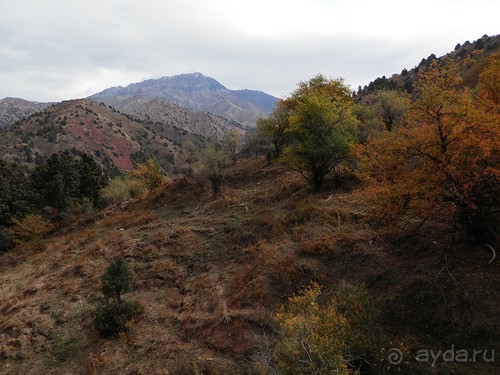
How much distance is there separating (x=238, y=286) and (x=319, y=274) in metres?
4.18

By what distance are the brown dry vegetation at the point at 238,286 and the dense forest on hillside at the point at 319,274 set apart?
0.26 feet

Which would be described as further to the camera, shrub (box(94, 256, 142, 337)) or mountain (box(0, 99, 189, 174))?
mountain (box(0, 99, 189, 174))

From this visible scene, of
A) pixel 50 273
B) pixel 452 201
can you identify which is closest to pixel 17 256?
pixel 50 273

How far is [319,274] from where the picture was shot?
16.8m

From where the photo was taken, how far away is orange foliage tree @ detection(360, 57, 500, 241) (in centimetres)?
1304

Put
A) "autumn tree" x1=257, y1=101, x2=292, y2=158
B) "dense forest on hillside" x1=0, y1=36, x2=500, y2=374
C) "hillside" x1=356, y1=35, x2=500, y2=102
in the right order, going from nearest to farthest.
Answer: "dense forest on hillside" x1=0, y1=36, x2=500, y2=374, "autumn tree" x1=257, y1=101, x2=292, y2=158, "hillside" x1=356, y1=35, x2=500, y2=102

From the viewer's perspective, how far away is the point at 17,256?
116 ft

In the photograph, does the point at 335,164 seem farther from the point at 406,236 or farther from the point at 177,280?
the point at 177,280

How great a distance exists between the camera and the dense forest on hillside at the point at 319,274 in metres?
11.5

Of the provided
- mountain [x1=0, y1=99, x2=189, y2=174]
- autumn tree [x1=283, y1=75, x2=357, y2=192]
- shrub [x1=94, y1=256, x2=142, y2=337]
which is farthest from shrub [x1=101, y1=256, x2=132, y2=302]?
mountain [x1=0, y1=99, x2=189, y2=174]

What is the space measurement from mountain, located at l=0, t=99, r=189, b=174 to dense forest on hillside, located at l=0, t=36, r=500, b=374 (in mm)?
102195

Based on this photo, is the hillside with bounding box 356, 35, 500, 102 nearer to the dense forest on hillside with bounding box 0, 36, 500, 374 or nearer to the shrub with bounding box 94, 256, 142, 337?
the dense forest on hillside with bounding box 0, 36, 500, 374

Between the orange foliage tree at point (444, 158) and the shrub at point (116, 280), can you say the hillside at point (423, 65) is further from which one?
the shrub at point (116, 280)

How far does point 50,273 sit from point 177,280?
Answer: 41.1ft
